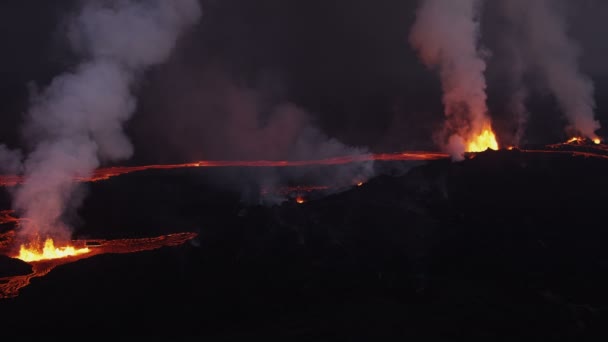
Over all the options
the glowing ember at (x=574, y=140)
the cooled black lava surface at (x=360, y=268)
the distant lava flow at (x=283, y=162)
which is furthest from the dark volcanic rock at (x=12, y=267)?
the glowing ember at (x=574, y=140)

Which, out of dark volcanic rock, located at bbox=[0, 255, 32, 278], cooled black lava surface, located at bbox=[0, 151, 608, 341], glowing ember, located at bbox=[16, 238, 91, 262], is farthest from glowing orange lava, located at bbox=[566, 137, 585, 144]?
dark volcanic rock, located at bbox=[0, 255, 32, 278]

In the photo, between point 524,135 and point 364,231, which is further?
point 524,135

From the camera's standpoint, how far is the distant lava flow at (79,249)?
78.9 feet

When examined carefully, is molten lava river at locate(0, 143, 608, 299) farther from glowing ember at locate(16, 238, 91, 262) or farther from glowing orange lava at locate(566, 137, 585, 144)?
glowing orange lava at locate(566, 137, 585, 144)

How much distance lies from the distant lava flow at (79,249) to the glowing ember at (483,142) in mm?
28484

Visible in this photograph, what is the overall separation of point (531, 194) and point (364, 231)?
1148 centimetres

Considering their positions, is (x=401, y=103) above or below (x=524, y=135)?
above

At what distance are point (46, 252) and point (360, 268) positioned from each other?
15.6m

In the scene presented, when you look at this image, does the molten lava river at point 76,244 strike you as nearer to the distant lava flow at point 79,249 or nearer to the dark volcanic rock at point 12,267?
the distant lava flow at point 79,249

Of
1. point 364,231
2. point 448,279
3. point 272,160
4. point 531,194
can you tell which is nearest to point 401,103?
point 272,160

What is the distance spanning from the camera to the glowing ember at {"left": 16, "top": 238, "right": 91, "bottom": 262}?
26266mm

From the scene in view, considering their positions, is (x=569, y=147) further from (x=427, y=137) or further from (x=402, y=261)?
(x=402, y=261)

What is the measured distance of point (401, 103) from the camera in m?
82.9

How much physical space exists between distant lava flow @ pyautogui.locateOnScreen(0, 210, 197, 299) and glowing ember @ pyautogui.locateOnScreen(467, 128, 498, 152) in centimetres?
2848
